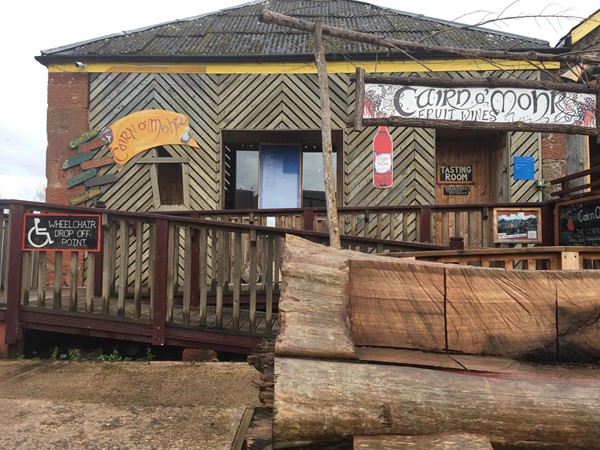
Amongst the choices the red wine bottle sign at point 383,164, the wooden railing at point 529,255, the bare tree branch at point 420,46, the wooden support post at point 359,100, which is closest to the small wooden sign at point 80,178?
the red wine bottle sign at point 383,164

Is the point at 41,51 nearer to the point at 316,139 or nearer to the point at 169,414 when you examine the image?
the point at 316,139

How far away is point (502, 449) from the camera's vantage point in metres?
1.38

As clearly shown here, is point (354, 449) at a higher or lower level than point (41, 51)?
lower

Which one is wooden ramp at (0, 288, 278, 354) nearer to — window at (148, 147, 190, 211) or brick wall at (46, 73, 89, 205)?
window at (148, 147, 190, 211)

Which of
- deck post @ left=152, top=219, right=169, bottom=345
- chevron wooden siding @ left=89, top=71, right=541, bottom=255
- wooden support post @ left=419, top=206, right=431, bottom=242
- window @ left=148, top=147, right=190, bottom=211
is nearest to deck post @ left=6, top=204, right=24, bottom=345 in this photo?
deck post @ left=152, top=219, right=169, bottom=345

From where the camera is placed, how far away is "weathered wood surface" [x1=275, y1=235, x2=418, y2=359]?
1.53m

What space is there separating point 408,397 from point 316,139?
8.44 m

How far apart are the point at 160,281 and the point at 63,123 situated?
5982 mm

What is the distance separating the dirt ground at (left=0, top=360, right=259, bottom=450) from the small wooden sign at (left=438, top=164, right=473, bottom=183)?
7057 mm

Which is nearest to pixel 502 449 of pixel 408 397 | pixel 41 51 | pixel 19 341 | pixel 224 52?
pixel 408 397

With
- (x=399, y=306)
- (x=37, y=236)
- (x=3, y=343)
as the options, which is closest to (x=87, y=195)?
(x=37, y=236)

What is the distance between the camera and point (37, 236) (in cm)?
470

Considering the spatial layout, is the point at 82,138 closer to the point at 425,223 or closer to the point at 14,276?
the point at 14,276

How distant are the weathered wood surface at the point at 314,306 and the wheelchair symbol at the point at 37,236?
3676mm
